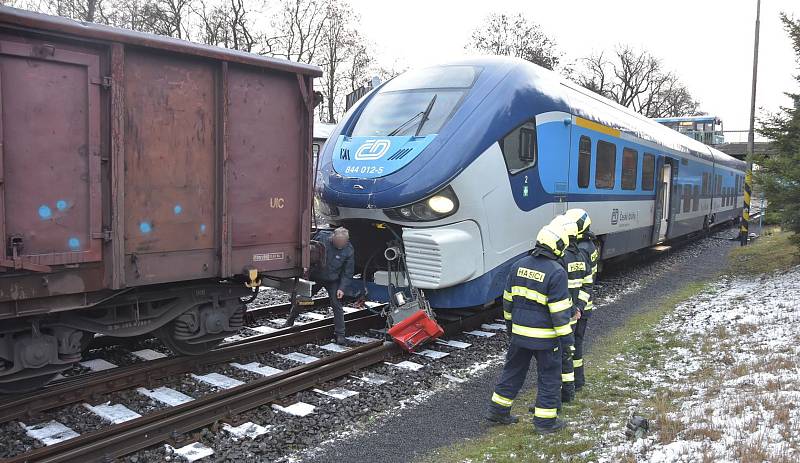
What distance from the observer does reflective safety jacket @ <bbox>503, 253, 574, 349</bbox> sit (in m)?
4.67

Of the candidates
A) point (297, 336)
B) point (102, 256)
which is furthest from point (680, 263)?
point (102, 256)

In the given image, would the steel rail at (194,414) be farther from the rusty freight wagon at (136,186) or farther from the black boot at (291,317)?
the black boot at (291,317)

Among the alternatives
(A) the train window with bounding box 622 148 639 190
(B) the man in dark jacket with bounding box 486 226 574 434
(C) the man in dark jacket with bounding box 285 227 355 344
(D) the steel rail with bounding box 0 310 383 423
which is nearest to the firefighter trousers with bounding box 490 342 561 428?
(B) the man in dark jacket with bounding box 486 226 574 434

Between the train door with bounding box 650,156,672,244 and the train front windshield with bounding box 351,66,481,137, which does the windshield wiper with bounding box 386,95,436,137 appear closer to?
the train front windshield with bounding box 351,66,481,137

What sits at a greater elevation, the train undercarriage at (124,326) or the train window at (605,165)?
the train window at (605,165)

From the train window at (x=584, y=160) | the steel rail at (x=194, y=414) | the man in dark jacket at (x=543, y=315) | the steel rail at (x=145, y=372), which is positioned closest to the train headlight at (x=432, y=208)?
the steel rail at (x=194, y=414)

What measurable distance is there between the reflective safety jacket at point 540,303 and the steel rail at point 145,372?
308 centimetres

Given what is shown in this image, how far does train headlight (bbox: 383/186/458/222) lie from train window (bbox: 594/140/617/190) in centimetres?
370

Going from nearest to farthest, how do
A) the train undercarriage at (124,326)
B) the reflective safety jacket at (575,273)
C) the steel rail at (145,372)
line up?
the train undercarriage at (124,326) < the steel rail at (145,372) < the reflective safety jacket at (575,273)

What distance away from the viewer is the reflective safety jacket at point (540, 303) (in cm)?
467

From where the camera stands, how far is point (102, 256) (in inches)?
191

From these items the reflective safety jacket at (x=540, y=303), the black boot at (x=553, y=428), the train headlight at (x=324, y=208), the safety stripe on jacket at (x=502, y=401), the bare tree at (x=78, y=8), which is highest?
the bare tree at (x=78, y=8)

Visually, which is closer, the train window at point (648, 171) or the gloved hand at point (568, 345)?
the gloved hand at point (568, 345)

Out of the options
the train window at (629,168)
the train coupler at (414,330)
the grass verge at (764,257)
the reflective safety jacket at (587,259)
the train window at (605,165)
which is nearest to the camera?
the reflective safety jacket at (587,259)
